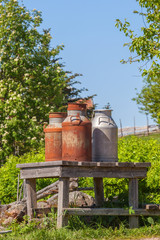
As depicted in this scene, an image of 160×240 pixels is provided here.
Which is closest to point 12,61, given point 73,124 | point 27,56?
point 27,56

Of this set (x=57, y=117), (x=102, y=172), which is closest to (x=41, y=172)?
(x=102, y=172)

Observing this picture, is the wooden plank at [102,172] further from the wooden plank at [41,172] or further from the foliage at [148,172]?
the foliage at [148,172]

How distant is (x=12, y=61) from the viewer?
16453mm

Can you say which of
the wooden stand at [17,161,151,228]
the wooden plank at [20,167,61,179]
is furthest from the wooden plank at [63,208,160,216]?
the wooden plank at [20,167,61,179]

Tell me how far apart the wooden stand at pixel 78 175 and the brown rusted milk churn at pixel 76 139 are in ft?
0.66

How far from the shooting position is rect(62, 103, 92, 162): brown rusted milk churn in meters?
6.11

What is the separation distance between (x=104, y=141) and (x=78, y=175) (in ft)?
2.30

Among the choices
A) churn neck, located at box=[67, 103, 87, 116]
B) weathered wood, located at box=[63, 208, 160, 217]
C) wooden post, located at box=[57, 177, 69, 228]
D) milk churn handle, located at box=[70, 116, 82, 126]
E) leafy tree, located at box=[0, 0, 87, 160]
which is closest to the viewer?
wooden post, located at box=[57, 177, 69, 228]

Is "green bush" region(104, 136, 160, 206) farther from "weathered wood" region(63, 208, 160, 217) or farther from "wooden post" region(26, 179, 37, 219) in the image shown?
"wooden post" region(26, 179, 37, 219)

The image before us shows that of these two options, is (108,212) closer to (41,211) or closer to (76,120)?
(41,211)

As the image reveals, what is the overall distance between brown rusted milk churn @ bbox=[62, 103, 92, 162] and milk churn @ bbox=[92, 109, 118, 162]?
0.14 metres

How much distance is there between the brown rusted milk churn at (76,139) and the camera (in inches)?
241

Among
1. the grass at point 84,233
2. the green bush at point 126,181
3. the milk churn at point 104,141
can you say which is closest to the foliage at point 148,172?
the green bush at point 126,181

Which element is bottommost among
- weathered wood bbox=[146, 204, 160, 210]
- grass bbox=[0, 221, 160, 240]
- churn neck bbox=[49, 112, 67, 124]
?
grass bbox=[0, 221, 160, 240]
